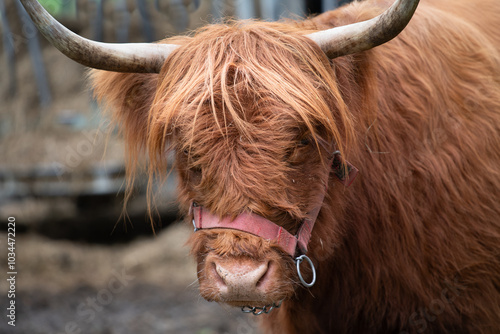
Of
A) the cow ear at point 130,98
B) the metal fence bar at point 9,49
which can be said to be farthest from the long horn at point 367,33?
the metal fence bar at point 9,49

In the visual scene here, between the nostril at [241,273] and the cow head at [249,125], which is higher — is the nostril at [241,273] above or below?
below

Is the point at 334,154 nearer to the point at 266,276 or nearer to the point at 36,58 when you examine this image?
the point at 266,276

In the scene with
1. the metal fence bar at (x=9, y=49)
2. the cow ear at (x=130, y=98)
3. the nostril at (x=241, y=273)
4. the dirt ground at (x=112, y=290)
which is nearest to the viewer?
the nostril at (x=241, y=273)

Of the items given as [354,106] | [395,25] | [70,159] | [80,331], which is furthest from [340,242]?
[70,159]

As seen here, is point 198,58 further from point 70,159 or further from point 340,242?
point 70,159

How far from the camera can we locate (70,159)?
21.1 ft

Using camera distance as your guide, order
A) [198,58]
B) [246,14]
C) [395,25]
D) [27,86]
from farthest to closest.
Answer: [27,86]
[246,14]
[198,58]
[395,25]

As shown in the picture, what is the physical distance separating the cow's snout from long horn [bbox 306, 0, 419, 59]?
1.05 metres

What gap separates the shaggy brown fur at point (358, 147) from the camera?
7.75 feet

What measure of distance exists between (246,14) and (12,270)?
4.10 meters

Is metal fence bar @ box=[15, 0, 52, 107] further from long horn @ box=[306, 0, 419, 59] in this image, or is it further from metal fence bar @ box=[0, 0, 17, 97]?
long horn @ box=[306, 0, 419, 59]

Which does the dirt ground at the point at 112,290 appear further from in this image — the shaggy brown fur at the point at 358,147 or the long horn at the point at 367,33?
the long horn at the point at 367,33

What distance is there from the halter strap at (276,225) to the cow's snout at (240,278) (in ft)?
0.41

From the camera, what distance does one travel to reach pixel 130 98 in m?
2.99
